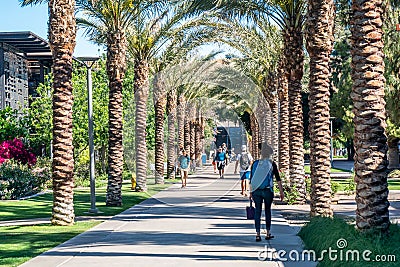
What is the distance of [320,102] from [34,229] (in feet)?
23.2

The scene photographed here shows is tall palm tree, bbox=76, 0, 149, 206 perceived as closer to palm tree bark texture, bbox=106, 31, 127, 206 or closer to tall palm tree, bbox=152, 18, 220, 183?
palm tree bark texture, bbox=106, 31, 127, 206

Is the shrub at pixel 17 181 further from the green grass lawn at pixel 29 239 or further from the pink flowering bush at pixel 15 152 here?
the green grass lawn at pixel 29 239

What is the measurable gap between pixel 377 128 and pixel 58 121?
8974 mm

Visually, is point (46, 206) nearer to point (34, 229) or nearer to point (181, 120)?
point (34, 229)

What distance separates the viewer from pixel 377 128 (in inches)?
360

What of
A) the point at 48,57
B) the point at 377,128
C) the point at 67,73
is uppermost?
the point at 48,57

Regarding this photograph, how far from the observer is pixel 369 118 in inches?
362

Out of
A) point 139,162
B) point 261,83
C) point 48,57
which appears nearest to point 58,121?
point 139,162

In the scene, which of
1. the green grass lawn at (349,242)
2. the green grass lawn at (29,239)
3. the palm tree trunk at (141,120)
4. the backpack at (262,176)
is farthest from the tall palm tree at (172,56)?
the green grass lawn at (349,242)

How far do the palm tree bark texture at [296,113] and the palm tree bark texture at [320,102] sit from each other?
5.27m

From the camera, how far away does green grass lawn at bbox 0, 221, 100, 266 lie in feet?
36.0

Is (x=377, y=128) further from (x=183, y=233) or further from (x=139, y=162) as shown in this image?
(x=139, y=162)

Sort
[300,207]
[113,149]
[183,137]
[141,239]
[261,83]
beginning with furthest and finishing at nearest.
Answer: [183,137]
[261,83]
[113,149]
[300,207]
[141,239]

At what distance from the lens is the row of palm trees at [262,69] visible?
9250 millimetres
